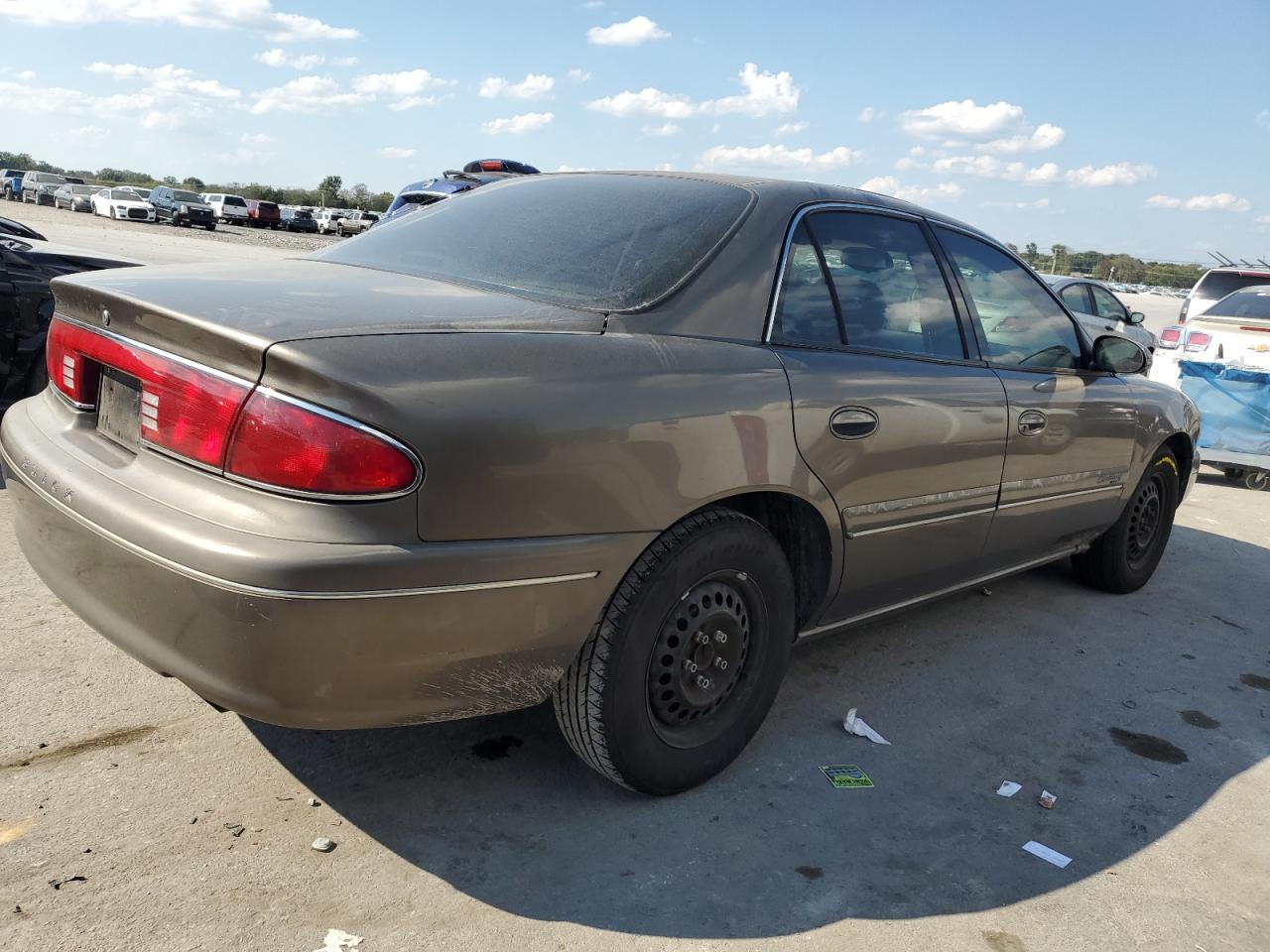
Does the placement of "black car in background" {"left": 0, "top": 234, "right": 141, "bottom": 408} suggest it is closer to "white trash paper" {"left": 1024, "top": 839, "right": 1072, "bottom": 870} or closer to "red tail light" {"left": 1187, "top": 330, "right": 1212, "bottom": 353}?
"white trash paper" {"left": 1024, "top": 839, "right": 1072, "bottom": 870}

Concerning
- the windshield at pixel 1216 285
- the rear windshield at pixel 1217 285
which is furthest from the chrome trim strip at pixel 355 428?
the rear windshield at pixel 1217 285

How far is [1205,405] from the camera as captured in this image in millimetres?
8336

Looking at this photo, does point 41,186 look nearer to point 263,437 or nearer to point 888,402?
point 888,402

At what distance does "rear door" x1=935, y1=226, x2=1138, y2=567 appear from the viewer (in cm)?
382

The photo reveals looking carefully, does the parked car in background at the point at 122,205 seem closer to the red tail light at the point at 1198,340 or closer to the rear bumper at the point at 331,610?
the red tail light at the point at 1198,340

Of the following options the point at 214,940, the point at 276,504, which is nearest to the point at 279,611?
the point at 276,504

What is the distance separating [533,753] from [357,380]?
4.62 ft

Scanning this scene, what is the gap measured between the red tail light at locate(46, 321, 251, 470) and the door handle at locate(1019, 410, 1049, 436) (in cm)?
282

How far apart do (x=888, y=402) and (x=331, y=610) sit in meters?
1.86

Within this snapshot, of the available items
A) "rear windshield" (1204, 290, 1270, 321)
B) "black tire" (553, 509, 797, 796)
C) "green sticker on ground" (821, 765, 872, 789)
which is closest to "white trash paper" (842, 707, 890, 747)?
"green sticker on ground" (821, 765, 872, 789)

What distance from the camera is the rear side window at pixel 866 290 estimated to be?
10.0ft

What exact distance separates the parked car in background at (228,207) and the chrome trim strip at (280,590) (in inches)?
2080

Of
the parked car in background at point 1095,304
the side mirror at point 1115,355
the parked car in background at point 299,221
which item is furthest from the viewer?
the parked car in background at point 299,221

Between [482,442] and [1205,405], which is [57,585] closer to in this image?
[482,442]
